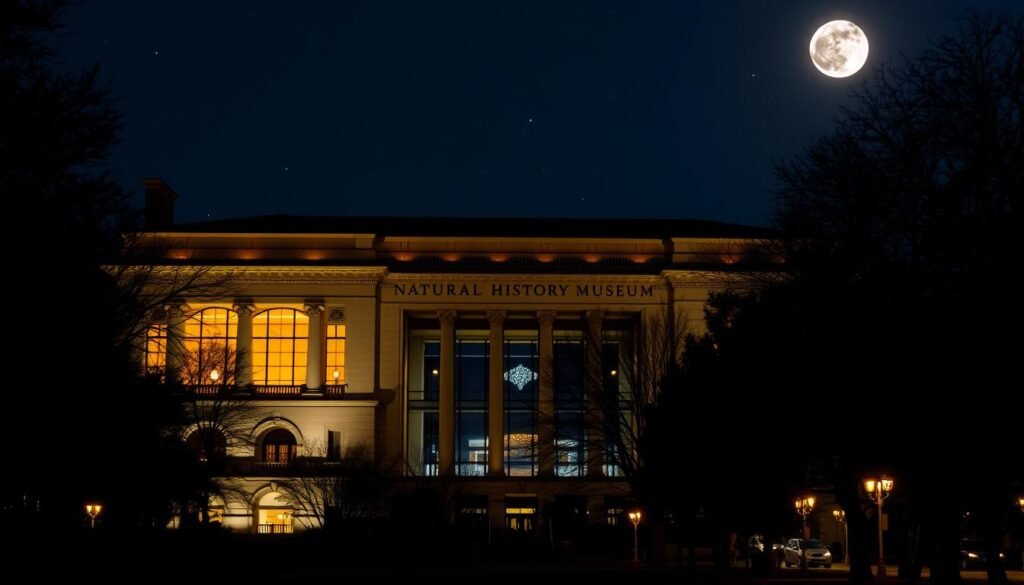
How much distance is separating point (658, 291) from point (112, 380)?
65.3 meters

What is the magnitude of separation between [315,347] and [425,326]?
1045 centimetres

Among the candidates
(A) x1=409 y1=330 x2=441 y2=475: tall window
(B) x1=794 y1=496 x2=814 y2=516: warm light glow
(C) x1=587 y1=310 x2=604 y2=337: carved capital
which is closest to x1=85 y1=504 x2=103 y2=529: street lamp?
(A) x1=409 y1=330 x2=441 y2=475: tall window

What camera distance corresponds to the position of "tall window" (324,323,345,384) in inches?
3514

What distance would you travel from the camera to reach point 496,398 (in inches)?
3585

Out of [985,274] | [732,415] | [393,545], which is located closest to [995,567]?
[985,274]

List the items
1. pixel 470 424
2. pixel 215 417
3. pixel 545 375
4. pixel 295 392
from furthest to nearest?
pixel 470 424 → pixel 295 392 → pixel 545 375 → pixel 215 417

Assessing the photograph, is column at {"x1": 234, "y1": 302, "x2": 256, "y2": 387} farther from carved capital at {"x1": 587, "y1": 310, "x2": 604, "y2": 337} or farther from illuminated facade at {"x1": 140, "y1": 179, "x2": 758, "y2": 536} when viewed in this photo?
carved capital at {"x1": 587, "y1": 310, "x2": 604, "y2": 337}

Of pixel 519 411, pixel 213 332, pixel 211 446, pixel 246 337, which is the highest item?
pixel 213 332

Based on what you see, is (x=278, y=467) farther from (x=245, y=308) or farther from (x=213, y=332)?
(x=213, y=332)

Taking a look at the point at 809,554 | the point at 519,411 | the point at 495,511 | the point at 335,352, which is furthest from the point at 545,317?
the point at 809,554

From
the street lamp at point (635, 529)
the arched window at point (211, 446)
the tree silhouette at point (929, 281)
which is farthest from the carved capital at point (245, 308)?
the tree silhouette at point (929, 281)

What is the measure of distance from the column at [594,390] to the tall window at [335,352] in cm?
1699

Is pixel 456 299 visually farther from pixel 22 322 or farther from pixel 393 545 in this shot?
pixel 22 322

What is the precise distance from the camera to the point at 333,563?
56312 millimetres
